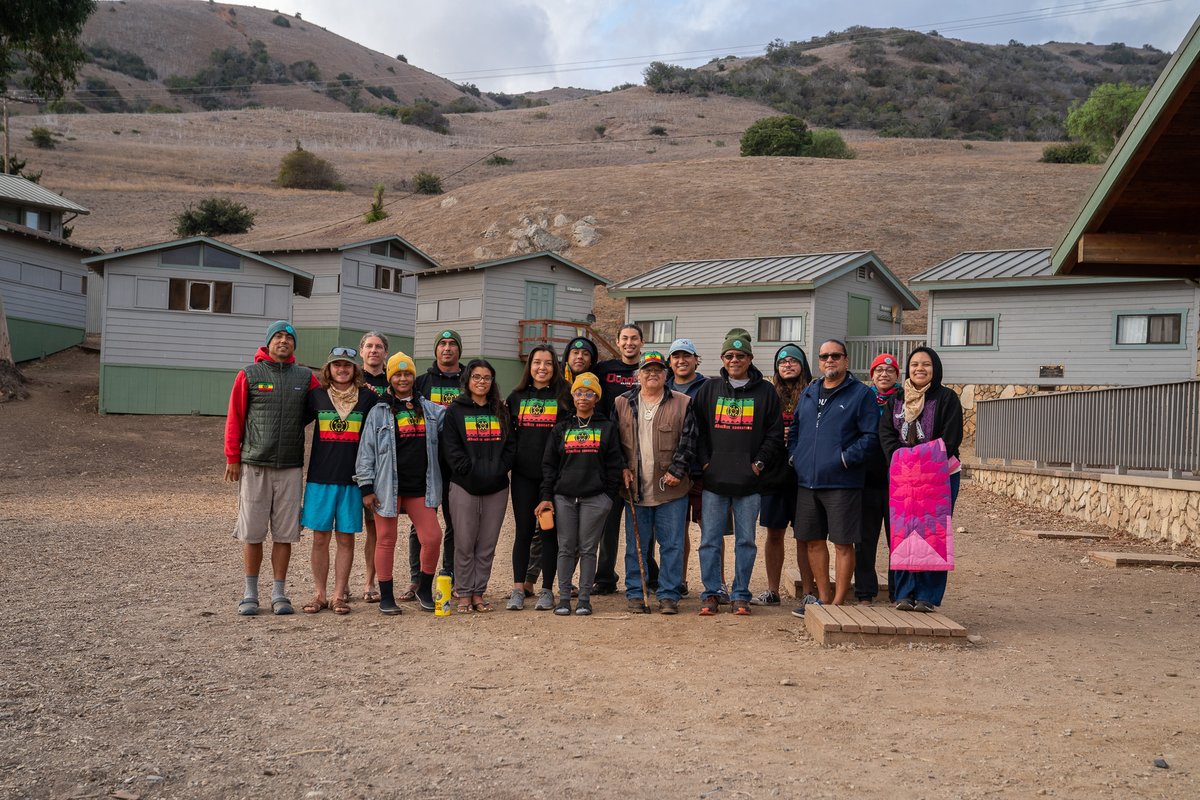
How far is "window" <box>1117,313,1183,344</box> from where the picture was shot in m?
23.5

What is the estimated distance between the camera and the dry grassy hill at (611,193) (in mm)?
47219

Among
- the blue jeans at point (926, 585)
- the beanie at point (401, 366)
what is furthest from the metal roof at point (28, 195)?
the blue jeans at point (926, 585)

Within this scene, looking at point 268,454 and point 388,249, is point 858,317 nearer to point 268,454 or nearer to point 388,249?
point 388,249

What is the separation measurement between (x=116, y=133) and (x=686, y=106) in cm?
5255

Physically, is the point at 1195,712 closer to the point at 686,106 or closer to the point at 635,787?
the point at 635,787

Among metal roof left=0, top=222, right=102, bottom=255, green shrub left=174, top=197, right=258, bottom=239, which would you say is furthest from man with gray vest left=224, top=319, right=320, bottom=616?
green shrub left=174, top=197, right=258, bottom=239

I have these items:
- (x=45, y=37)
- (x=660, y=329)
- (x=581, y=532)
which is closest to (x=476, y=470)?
(x=581, y=532)

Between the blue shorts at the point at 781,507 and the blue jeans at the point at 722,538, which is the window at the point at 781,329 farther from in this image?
the blue jeans at the point at 722,538

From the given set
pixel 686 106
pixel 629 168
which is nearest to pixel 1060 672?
pixel 629 168

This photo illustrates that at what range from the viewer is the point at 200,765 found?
13.9ft

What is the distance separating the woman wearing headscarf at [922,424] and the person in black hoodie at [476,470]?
2.68 metres

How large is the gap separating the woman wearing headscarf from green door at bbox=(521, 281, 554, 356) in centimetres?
2524

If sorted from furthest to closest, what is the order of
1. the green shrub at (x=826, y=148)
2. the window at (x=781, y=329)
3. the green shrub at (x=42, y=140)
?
the green shrub at (x=42, y=140), the green shrub at (x=826, y=148), the window at (x=781, y=329)

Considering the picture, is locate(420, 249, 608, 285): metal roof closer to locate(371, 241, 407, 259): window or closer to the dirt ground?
locate(371, 241, 407, 259): window
